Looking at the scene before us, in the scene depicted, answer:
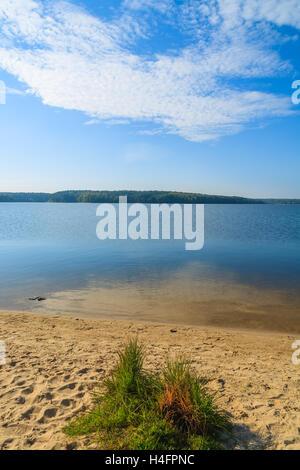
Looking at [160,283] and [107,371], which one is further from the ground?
[107,371]

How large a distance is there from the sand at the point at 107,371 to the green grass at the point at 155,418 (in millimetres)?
270

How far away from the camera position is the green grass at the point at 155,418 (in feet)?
13.7

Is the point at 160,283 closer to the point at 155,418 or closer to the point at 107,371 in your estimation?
the point at 107,371

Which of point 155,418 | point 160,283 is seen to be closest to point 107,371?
point 155,418

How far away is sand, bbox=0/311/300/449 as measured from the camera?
4625 mm

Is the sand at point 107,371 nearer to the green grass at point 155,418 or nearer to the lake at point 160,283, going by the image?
the green grass at point 155,418

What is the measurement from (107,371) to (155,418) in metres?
2.59

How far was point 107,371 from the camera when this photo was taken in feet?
22.4

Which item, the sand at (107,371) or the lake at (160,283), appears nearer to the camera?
→ the sand at (107,371)

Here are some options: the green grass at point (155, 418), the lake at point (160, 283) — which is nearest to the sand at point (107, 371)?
the green grass at point (155, 418)
